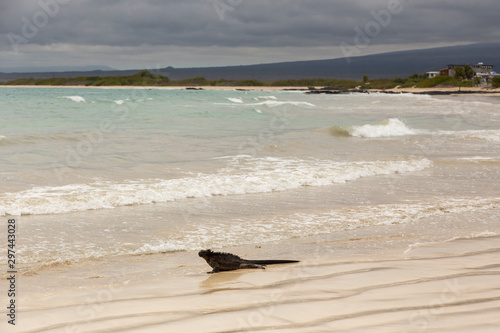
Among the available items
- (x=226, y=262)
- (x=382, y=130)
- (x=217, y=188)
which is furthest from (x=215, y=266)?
(x=382, y=130)

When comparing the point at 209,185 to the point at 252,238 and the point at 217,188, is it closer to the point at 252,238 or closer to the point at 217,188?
the point at 217,188

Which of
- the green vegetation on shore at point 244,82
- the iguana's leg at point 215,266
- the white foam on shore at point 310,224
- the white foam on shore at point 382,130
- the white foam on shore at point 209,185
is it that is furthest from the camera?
the green vegetation on shore at point 244,82

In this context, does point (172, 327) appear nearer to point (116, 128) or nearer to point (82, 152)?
point (82, 152)

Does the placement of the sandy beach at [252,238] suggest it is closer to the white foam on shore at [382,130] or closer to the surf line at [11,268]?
the surf line at [11,268]

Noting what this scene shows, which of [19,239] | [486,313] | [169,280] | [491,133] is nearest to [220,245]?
[169,280]

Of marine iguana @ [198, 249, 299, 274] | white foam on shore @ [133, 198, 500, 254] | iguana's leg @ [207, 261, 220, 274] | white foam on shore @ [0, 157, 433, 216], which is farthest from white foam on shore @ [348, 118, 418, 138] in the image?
iguana's leg @ [207, 261, 220, 274]

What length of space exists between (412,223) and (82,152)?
33.6 feet

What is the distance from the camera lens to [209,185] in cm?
1046

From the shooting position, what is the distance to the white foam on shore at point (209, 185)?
8.83 metres

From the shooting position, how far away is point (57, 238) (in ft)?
22.7

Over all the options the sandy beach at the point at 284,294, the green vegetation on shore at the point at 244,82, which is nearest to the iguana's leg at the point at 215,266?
the sandy beach at the point at 284,294

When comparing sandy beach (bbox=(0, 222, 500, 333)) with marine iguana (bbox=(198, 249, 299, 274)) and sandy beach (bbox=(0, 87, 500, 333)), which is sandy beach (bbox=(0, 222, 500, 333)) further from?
marine iguana (bbox=(198, 249, 299, 274))

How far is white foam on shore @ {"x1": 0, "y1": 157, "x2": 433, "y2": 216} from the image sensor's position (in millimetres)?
8828

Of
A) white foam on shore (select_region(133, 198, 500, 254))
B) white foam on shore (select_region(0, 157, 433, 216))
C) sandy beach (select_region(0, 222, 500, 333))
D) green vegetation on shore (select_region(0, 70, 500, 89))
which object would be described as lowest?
white foam on shore (select_region(133, 198, 500, 254))
